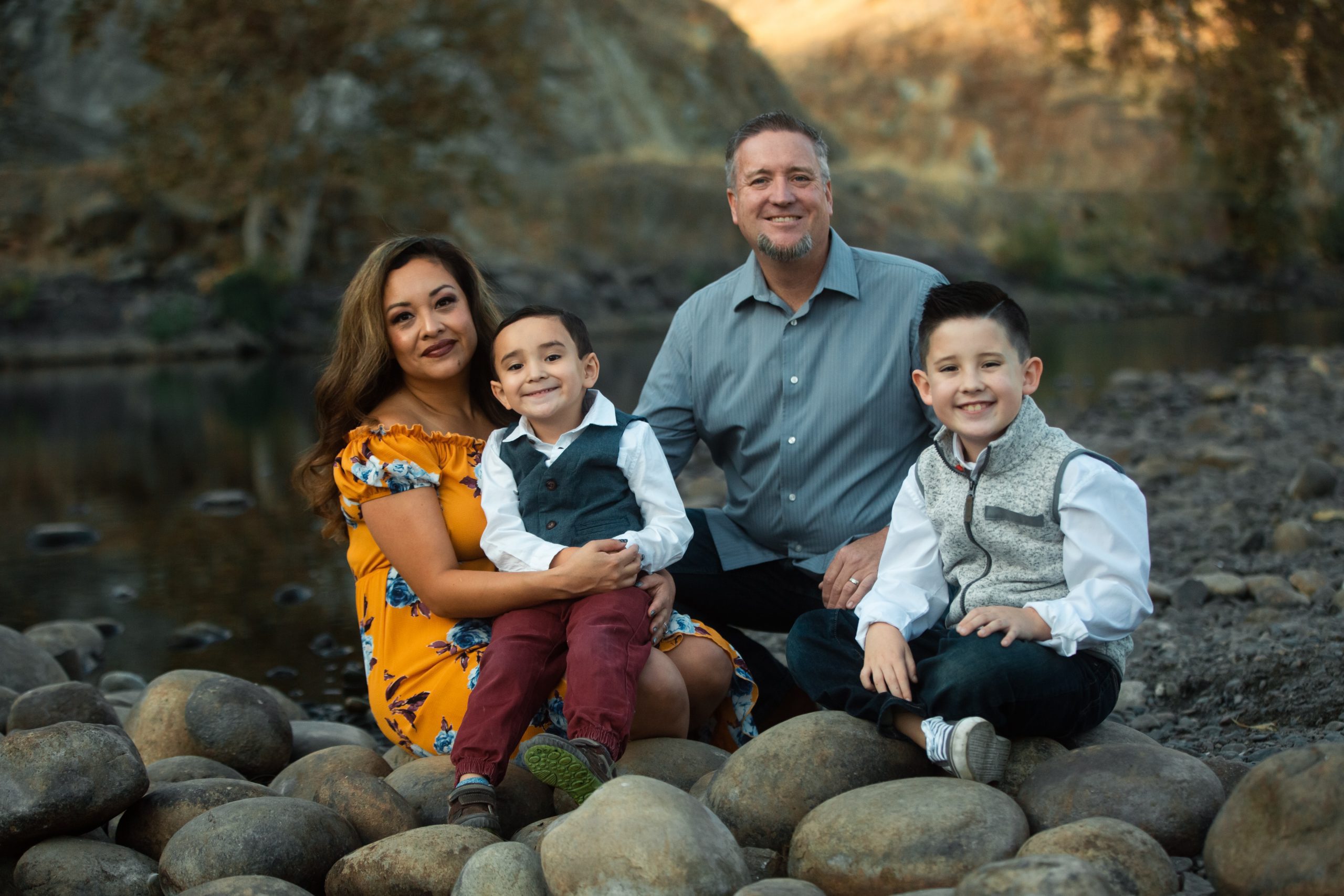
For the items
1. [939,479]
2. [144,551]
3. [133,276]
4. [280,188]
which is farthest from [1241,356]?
[133,276]

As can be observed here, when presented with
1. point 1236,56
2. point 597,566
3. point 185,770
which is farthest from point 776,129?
point 1236,56

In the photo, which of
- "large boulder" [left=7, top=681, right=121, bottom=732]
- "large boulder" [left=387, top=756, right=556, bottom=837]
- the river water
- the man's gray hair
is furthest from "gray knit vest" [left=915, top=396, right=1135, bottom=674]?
the river water

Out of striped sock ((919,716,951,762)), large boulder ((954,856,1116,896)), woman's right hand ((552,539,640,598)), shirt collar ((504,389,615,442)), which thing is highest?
shirt collar ((504,389,615,442))

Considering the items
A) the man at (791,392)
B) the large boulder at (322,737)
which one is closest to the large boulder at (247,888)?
the large boulder at (322,737)

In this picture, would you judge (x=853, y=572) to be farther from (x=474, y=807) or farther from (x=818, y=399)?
(x=474, y=807)

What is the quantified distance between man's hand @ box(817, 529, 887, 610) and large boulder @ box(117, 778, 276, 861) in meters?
1.49

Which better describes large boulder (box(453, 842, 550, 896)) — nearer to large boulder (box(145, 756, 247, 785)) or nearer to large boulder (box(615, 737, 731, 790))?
large boulder (box(615, 737, 731, 790))

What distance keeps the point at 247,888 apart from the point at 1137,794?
1.69 metres

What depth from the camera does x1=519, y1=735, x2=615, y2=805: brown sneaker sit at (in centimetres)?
271

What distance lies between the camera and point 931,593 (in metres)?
2.92

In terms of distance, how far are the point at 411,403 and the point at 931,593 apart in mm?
1520

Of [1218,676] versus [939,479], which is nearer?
[939,479]

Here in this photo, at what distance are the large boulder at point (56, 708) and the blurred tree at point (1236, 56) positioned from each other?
868 inches

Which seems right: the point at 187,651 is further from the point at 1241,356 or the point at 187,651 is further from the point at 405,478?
the point at 1241,356
